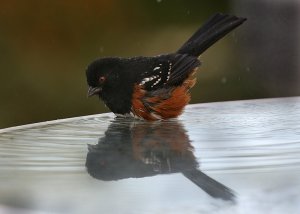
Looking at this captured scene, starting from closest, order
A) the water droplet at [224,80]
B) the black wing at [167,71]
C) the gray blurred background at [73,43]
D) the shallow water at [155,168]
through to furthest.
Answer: the shallow water at [155,168]
the black wing at [167,71]
the gray blurred background at [73,43]
the water droplet at [224,80]

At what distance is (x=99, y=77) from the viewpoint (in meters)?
3.91

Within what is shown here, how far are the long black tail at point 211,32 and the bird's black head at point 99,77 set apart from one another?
0.53 meters

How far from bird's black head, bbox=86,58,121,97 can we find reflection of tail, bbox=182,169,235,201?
8.89 feet

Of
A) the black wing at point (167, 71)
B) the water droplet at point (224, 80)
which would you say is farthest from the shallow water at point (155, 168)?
the water droplet at point (224, 80)

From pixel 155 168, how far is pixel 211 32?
300cm

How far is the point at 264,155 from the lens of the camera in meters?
1.38

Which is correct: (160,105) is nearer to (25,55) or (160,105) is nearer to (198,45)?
(198,45)

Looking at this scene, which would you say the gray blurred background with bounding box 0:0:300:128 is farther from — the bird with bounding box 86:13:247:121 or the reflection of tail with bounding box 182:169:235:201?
the reflection of tail with bounding box 182:169:235:201

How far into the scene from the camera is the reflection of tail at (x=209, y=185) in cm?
104

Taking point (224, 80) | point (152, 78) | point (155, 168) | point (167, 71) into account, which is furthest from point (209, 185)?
point (224, 80)

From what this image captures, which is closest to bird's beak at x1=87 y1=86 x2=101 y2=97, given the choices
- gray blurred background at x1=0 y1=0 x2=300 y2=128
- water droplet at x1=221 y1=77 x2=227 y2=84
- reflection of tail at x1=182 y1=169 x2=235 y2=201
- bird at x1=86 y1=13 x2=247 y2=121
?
bird at x1=86 y1=13 x2=247 y2=121

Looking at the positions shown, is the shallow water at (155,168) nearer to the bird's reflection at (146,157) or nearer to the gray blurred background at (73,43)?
the bird's reflection at (146,157)

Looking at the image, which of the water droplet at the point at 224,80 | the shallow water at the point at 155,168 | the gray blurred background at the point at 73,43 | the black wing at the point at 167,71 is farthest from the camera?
the water droplet at the point at 224,80

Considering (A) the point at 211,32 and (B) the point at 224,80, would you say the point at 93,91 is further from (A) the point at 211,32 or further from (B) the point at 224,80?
(B) the point at 224,80
